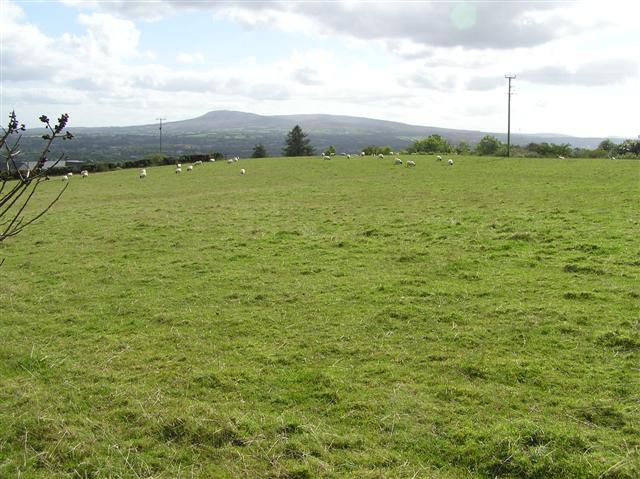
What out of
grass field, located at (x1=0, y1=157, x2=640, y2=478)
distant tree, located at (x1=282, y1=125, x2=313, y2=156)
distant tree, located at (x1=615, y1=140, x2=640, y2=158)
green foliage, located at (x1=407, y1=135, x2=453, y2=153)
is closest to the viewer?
grass field, located at (x1=0, y1=157, x2=640, y2=478)

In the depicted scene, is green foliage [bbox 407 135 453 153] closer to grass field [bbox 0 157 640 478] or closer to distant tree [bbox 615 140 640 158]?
distant tree [bbox 615 140 640 158]

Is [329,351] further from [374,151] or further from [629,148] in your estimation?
[629,148]

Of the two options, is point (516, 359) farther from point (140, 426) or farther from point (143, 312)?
point (143, 312)

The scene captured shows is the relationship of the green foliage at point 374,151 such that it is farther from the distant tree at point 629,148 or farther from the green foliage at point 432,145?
the distant tree at point 629,148

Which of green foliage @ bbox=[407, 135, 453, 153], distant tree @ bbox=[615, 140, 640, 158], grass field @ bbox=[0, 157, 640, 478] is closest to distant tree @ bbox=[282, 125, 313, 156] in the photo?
green foliage @ bbox=[407, 135, 453, 153]

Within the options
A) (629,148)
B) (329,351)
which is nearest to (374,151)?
(629,148)

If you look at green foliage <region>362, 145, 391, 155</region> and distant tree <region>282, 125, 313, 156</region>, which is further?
distant tree <region>282, 125, 313, 156</region>

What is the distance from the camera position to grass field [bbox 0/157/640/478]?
5.23 metres

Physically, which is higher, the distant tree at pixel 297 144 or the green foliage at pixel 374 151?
the distant tree at pixel 297 144

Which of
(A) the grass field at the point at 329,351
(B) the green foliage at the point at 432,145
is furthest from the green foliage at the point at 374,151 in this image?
(A) the grass field at the point at 329,351

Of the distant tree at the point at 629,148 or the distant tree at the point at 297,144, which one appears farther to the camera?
the distant tree at the point at 297,144

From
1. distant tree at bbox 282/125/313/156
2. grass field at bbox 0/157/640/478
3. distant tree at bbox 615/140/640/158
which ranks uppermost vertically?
distant tree at bbox 282/125/313/156

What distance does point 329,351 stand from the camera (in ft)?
25.4

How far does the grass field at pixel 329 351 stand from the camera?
17.1 feet
